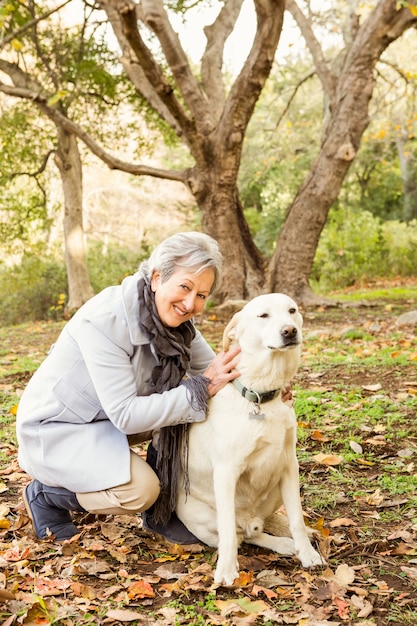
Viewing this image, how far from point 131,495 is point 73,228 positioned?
11.4 metres

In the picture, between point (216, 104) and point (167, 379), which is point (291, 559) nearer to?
point (167, 379)

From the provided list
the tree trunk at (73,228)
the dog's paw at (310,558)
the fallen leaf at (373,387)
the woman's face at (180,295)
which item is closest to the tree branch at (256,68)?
the tree trunk at (73,228)

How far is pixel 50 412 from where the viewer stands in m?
3.19

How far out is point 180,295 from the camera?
10.1ft

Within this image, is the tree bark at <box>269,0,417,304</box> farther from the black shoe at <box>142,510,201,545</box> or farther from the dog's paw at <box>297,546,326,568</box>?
the dog's paw at <box>297,546,326,568</box>

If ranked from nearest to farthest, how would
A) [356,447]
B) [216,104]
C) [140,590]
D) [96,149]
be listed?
[140,590]
[356,447]
[96,149]
[216,104]

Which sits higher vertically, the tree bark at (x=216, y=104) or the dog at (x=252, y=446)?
the tree bark at (x=216, y=104)

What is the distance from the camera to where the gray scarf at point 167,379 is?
10.2 ft

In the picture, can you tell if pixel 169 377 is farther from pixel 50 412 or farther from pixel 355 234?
pixel 355 234

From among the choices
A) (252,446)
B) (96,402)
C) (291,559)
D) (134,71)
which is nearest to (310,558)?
(291,559)

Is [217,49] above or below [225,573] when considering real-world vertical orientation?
above

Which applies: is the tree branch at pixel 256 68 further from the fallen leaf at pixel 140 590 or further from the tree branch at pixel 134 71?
the fallen leaf at pixel 140 590

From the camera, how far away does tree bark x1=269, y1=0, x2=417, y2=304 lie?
9.88 metres

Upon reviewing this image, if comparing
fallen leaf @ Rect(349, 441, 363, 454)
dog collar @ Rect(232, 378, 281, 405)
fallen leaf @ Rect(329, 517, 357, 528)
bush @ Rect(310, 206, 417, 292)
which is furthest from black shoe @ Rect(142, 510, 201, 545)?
bush @ Rect(310, 206, 417, 292)
